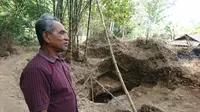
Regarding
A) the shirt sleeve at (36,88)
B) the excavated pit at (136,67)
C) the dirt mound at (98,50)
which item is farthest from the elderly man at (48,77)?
the dirt mound at (98,50)

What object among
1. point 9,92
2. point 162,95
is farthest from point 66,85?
point 162,95

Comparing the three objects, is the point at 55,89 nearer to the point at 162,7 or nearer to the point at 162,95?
the point at 162,95

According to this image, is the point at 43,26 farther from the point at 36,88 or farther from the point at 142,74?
the point at 142,74

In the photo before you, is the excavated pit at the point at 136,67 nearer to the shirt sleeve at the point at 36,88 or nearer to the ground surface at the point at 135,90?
the ground surface at the point at 135,90

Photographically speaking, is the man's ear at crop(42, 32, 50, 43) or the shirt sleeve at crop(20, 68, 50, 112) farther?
the man's ear at crop(42, 32, 50, 43)

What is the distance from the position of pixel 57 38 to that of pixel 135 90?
5.63 metres

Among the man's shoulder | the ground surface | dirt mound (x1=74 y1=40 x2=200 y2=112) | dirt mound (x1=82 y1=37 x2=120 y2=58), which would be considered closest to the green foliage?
the ground surface

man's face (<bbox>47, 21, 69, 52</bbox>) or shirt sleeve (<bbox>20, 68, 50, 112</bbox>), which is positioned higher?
man's face (<bbox>47, 21, 69, 52</bbox>)

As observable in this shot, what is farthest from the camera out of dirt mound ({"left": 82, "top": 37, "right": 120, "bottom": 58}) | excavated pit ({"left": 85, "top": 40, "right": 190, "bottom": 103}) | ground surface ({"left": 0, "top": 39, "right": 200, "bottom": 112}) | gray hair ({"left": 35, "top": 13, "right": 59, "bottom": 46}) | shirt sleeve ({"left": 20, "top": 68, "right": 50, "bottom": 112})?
dirt mound ({"left": 82, "top": 37, "right": 120, "bottom": 58})

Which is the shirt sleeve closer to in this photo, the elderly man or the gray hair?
the elderly man

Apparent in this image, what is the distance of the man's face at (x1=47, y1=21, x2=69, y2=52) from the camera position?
5.56 ft

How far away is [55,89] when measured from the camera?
63.5 inches

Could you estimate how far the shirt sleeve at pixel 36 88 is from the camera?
1.53 metres

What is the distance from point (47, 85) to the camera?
1565 mm
